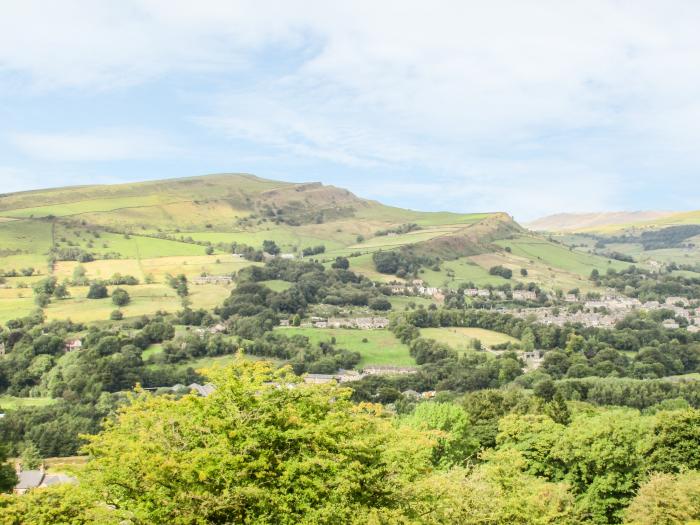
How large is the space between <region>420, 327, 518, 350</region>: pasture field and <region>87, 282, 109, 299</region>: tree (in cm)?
5485

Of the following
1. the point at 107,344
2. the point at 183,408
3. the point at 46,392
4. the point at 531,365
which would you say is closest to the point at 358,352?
the point at 531,365

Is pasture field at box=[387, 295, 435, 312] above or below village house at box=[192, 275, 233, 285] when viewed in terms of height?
below

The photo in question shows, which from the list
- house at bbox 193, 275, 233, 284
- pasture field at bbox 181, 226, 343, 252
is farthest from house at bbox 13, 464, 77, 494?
pasture field at bbox 181, 226, 343, 252

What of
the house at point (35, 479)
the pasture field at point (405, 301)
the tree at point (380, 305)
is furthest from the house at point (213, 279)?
the house at point (35, 479)

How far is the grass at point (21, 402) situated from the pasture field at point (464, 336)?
188 ft

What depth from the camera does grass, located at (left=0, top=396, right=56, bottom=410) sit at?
77.8 m

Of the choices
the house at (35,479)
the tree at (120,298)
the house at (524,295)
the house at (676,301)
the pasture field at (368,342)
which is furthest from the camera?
the house at (676,301)

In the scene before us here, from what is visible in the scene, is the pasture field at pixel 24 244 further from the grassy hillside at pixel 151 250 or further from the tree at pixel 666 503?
the tree at pixel 666 503

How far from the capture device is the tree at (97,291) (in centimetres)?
11650

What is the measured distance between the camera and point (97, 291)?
383 ft

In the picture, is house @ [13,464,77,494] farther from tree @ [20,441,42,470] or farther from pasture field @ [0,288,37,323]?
pasture field @ [0,288,37,323]

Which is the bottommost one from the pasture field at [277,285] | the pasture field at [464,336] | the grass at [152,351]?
the pasture field at [464,336]

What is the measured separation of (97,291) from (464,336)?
62712 millimetres

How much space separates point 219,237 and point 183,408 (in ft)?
521
